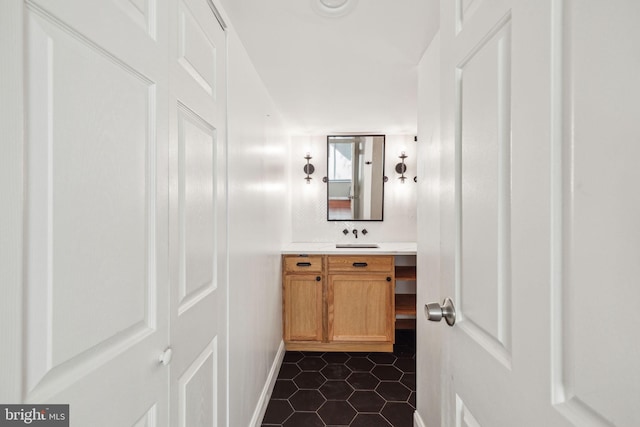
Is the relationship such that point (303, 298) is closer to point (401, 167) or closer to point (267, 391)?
point (267, 391)

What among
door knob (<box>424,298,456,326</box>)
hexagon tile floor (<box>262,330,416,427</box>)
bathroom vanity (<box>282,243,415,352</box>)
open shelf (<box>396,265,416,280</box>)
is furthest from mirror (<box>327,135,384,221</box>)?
door knob (<box>424,298,456,326</box>)

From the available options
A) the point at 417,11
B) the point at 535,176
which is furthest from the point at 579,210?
the point at 417,11

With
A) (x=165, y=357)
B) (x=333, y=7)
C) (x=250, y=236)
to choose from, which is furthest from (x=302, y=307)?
(x=333, y=7)

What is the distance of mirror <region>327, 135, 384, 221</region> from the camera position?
3.51 metres

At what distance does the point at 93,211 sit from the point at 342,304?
259 centimetres

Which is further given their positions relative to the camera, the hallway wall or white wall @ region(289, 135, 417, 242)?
white wall @ region(289, 135, 417, 242)

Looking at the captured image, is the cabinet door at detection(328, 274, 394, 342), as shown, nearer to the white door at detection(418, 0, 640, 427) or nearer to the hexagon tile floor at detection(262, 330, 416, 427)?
the hexagon tile floor at detection(262, 330, 416, 427)

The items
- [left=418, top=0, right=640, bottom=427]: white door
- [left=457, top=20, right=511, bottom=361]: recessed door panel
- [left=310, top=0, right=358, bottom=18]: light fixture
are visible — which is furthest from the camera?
[left=310, top=0, right=358, bottom=18]: light fixture

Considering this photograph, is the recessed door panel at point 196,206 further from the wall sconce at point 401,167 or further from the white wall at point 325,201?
the wall sconce at point 401,167

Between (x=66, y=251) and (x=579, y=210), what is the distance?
2.53 feet

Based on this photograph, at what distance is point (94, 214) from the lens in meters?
0.56

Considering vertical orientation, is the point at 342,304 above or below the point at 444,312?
below

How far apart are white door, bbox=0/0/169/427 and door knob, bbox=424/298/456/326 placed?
712 mm

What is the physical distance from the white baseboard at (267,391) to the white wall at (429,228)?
963 millimetres
